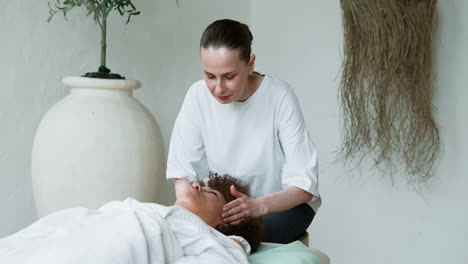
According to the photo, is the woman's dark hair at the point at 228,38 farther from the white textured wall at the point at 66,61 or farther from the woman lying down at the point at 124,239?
the white textured wall at the point at 66,61

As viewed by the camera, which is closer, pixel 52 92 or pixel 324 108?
pixel 52 92

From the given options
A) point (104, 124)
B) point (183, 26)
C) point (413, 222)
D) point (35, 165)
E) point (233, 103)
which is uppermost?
point (183, 26)

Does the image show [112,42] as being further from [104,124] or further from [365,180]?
[365,180]

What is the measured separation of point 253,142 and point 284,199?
0.27m

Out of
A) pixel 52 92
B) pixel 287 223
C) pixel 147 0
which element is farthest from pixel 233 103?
pixel 147 0

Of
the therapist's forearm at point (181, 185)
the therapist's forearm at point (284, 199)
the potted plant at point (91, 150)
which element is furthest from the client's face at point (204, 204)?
the potted plant at point (91, 150)

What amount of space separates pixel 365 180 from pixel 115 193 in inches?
52.8

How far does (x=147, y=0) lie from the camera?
3.65 m

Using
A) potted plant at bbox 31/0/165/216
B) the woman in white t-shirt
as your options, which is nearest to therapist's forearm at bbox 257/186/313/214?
the woman in white t-shirt

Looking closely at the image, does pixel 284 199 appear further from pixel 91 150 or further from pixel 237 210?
pixel 91 150

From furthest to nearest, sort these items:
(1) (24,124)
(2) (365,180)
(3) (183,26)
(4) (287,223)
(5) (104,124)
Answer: (3) (183,26) < (2) (365,180) < (1) (24,124) < (5) (104,124) < (4) (287,223)

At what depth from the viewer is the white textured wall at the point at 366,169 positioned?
3.16m

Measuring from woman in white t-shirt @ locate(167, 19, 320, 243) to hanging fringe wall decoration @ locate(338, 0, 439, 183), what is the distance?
0.81 m

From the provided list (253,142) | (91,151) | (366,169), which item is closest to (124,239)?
(253,142)
